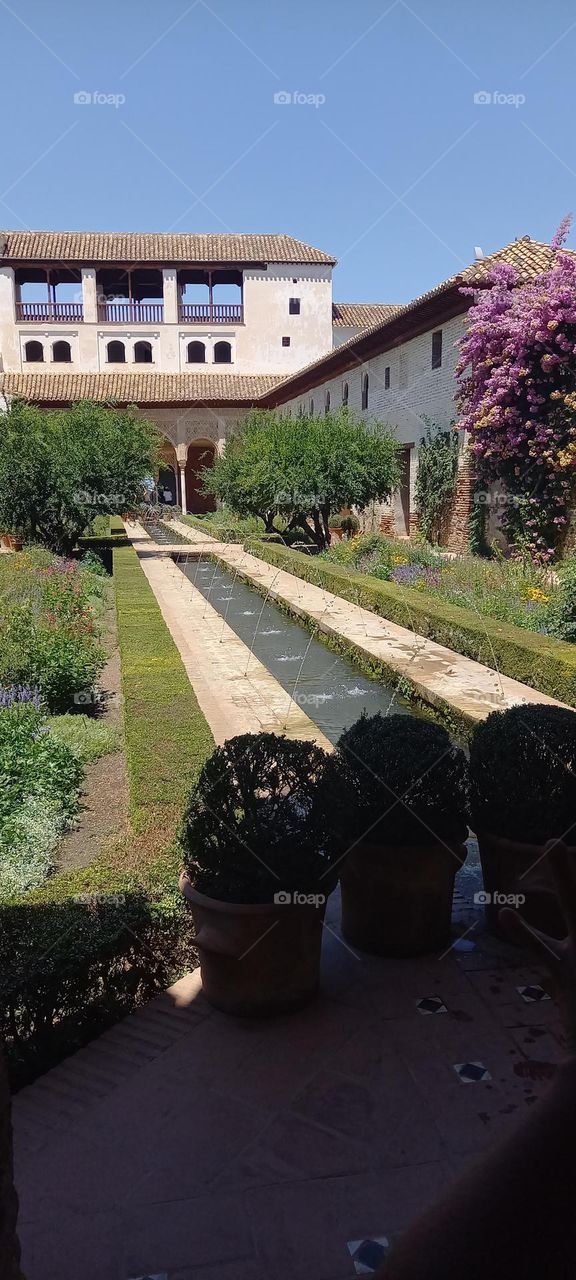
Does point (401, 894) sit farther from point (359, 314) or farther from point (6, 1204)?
point (359, 314)

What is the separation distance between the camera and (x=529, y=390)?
47.3 ft

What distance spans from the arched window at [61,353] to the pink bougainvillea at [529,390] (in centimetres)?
2584

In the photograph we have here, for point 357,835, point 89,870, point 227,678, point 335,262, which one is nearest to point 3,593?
point 227,678

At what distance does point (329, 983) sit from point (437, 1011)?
42 centimetres

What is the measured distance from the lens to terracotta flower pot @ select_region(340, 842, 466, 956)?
129 inches

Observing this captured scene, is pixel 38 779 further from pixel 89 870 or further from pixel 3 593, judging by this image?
pixel 3 593

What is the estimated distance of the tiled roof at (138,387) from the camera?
114ft

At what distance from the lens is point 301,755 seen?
2967mm

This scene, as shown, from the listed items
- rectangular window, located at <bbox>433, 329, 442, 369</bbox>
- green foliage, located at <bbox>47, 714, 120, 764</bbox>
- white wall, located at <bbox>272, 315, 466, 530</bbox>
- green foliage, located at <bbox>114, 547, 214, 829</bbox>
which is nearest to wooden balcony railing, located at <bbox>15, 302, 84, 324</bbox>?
white wall, located at <bbox>272, 315, 466, 530</bbox>

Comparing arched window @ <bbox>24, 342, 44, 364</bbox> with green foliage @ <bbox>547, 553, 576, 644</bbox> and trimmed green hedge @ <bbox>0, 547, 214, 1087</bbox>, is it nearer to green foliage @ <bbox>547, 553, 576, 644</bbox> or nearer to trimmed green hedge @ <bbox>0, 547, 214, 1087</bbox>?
green foliage @ <bbox>547, 553, 576, 644</bbox>

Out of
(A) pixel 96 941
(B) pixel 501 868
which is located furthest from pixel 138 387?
(A) pixel 96 941

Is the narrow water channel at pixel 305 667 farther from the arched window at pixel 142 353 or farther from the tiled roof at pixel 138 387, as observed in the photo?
the arched window at pixel 142 353

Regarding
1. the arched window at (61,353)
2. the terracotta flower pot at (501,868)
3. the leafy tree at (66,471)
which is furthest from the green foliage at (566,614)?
the arched window at (61,353)

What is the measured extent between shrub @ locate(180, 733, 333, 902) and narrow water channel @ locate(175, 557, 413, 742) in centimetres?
352
